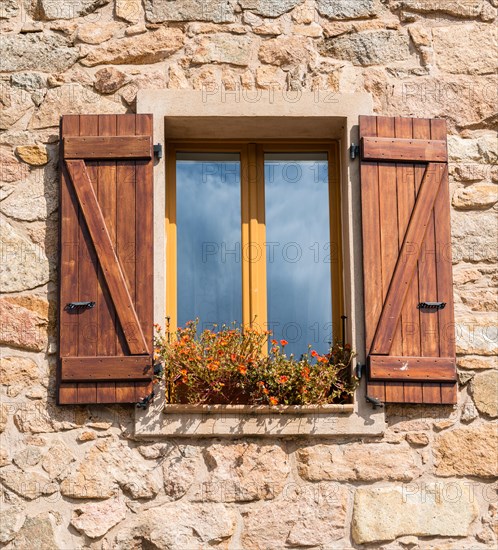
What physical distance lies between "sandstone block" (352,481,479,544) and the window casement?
0.36m

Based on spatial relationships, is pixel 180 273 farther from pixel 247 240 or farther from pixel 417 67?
pixel 417 67

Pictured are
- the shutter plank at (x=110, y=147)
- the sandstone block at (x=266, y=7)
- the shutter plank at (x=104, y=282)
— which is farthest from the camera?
the sandstone block at (x=266, y=7)

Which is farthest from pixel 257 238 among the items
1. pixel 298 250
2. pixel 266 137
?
pixel 266 137

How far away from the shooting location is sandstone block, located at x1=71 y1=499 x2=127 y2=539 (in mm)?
5078

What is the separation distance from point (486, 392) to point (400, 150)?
1412 mm

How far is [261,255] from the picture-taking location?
18.7 feet

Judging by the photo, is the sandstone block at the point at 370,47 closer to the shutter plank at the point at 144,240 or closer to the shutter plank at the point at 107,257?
the shutter plank at the point at 144,240

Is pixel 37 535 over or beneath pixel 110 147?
beneath

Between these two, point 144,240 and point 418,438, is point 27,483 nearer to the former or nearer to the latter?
point 144,240

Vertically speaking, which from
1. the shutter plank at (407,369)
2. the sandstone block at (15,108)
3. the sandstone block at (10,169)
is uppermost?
the sandstone block at (15,108)

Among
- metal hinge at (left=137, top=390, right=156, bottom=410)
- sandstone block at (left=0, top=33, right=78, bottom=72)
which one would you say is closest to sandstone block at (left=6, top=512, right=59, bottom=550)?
metal hinge at (left=137, top=390, right=156, bottom=410)

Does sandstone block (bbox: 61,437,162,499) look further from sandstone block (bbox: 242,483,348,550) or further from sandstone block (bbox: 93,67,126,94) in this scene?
sandstone block (bbox: 93,67,126,94)

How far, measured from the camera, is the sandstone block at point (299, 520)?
5094mm

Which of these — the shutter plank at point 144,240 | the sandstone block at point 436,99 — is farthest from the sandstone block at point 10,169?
the sandstone block at point 436,99
